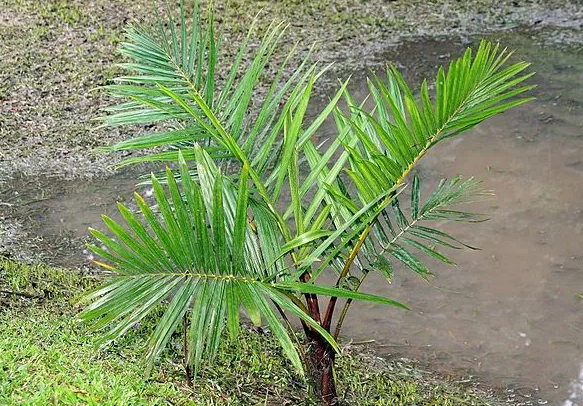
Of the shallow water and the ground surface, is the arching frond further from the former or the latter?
the ground surface

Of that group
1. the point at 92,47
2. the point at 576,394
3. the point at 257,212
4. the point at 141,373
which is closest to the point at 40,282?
the point at 141,373

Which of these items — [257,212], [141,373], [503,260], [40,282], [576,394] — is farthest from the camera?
[503,260]

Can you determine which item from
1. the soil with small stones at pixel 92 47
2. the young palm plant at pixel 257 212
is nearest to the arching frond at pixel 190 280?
the young palm plant at pixel 257 212

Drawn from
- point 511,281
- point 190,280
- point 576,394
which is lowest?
point 576,394

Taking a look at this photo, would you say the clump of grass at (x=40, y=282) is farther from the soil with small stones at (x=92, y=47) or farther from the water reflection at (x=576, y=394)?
the water reflection at (x=576, y=394)

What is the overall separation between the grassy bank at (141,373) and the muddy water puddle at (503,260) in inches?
8.0

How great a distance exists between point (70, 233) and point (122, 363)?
1192 mm

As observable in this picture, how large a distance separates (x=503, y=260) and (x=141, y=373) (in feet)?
5.36

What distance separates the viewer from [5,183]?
13.3 feet

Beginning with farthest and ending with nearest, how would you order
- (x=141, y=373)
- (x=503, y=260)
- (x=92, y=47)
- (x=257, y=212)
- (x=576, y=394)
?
(x=92, y=47)
(x=503, y=260)
(x=576, y=394)
(x=141, y=373)
(x=257, y=212)

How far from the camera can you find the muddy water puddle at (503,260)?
2.94 meters

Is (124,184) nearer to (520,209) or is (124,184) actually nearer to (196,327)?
(520,209)

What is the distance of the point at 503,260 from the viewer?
11.3 feet

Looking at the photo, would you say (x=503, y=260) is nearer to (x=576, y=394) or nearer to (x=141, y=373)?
(x=576, y=394)
